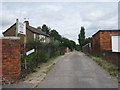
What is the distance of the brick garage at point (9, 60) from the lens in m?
7.16

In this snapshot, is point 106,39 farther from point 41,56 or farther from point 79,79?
point 79,79

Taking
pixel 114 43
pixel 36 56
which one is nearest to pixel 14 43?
pixel 36 56

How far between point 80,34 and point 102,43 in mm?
68670

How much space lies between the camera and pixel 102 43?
22.5 meters

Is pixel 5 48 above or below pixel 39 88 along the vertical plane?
above

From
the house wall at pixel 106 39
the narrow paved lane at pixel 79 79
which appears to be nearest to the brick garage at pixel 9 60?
the narrow paved lane at pixel 79 79

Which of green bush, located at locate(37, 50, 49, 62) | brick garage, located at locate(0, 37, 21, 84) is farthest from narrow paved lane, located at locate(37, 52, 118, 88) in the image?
green bush, located at locate(37, 50, 49, 62)

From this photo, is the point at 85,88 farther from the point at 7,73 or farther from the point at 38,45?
the point at 38,45

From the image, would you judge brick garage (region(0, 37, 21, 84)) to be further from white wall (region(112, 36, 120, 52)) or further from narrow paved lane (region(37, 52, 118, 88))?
white wall (region(112, 36, 120, 52))

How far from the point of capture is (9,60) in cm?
720

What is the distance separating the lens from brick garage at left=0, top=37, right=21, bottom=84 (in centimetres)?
716

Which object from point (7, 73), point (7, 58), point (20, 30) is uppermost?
point (20, 30)

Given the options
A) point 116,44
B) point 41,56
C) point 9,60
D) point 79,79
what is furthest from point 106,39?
point 9,60

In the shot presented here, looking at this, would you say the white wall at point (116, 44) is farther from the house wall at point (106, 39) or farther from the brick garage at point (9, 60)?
the brick garage at point (9, 60)
